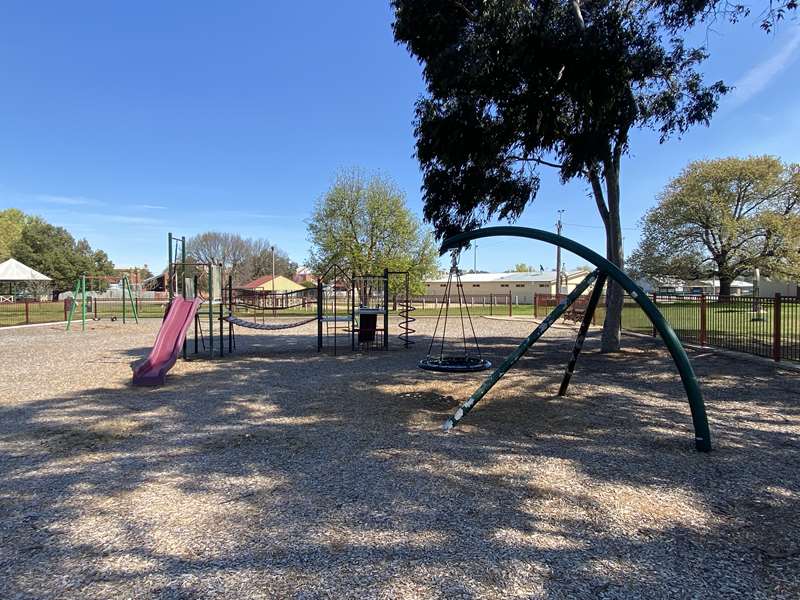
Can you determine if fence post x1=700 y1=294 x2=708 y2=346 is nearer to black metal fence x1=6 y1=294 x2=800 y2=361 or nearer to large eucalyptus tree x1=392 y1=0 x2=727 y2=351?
black metal fence x1=6 y1=294 x2=800 y2=361

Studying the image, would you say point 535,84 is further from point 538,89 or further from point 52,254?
point 52,254

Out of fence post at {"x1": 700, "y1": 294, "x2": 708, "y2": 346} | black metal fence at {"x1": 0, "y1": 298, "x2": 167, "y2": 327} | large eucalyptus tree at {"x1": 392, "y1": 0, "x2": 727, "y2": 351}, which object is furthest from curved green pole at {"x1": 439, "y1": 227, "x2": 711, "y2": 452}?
black metal fence at {"x1": 0, "y1": 298, "x2": 167, "y2": 327}

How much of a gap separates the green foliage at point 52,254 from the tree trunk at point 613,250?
64256 mm

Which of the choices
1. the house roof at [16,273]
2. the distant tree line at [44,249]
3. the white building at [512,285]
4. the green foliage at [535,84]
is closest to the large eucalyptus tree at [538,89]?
the green foliage at [535,84]

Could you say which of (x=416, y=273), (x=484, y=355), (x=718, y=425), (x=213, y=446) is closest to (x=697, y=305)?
(x=484, y=355)

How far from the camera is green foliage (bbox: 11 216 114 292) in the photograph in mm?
57219

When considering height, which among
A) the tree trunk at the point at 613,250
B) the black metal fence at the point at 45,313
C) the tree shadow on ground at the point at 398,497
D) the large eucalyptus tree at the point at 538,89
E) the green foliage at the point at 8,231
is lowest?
the tree shadow on ground at the point at 398,497

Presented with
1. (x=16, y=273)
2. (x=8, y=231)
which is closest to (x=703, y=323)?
(x=16, y=273)

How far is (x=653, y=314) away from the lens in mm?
5027

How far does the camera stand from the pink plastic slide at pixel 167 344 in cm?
816

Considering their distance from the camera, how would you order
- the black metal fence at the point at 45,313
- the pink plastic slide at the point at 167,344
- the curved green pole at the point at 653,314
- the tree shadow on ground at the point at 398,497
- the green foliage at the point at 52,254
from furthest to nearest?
1. the green foliage at the point at 52,254
2. the black metal fence at the point at 45,313
3. the pink plastic slide at the point at 167,344
4. the curved green pole at the point at 653,314
5. the tree shadow on ground at the point at 398,497

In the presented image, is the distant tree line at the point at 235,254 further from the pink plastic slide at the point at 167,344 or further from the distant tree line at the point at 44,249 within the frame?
the pink plastic slide at the point at 167,344

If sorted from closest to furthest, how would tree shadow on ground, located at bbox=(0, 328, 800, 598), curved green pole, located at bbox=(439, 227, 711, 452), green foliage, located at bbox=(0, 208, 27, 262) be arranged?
tree shadow on ground, located at bbox=(0, 328, 800, 598) < curved green pole, located at bbox=(439, 227, 711, 452) < green foliage, located at bbox=(0, 208, 27, 262)

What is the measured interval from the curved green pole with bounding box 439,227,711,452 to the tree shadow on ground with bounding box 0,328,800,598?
310 mm
